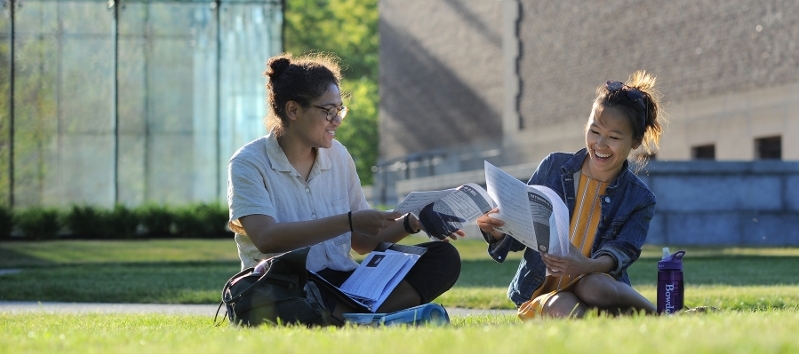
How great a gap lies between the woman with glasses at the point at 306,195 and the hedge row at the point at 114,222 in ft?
50.0

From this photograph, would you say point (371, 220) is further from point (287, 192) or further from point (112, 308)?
point (112, 308)

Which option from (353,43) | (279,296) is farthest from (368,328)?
(353,43)

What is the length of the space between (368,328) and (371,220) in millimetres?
665

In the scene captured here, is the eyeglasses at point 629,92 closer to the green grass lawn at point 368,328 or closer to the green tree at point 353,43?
the green grass lawn at point 368,328

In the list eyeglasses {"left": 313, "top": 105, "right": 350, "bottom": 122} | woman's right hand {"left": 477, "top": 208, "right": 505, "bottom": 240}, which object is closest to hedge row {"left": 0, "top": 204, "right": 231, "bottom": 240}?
eyeglasses {"left": 313, "top": 105, "right": 350, "bottom": 122}

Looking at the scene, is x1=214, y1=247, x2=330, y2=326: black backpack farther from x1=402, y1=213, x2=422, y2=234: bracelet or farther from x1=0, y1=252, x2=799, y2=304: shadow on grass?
x1=0, y1=252, x2=799, y2=304: shadow on grass

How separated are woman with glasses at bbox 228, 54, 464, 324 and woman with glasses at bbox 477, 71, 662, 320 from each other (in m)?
0.38

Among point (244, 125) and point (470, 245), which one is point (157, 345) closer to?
point (470, 245)

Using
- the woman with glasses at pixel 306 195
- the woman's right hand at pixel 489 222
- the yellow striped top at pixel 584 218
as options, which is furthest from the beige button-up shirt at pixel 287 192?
the yellow striped top at pixel 584 218

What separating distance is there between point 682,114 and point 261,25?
25.8 feet

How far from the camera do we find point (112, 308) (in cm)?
909

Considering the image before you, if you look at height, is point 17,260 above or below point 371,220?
below

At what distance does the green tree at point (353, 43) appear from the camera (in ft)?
159

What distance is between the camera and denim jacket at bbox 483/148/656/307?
5648 mm
